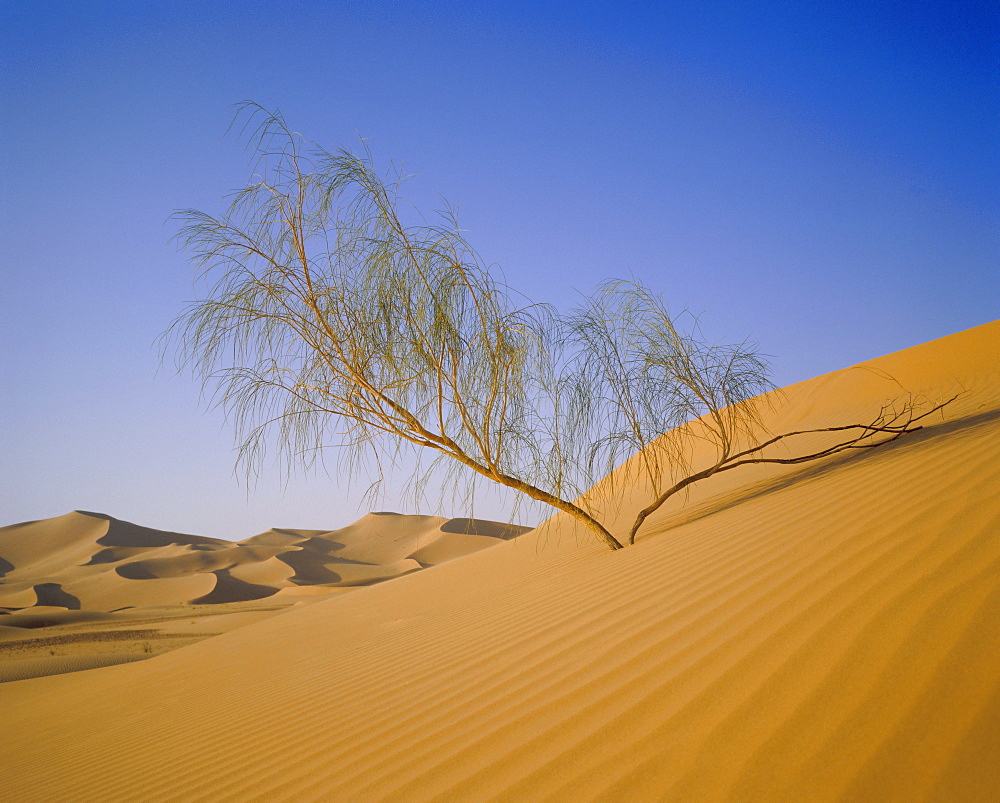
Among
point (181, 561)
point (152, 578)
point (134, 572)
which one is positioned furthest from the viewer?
point (181, 561)

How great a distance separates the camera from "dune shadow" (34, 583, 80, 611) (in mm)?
24812

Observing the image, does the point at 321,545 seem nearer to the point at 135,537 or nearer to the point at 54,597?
the point at 135,537

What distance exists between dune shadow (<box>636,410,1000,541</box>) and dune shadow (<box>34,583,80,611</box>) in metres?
26.3

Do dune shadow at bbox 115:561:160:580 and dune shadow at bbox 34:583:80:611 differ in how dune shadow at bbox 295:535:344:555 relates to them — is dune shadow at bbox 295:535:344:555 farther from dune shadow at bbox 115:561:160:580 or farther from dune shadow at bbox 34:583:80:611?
dune shadow at bbox 34:583:80:611

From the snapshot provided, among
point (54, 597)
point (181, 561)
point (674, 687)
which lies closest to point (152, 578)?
point (181, 561)

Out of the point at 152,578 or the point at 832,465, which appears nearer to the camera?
the point at 832,465

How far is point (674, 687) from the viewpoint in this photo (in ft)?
8.07

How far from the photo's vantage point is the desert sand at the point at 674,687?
6.22ft

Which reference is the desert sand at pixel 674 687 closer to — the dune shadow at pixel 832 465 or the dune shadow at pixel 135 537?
the dune shadow at pixel 832 465

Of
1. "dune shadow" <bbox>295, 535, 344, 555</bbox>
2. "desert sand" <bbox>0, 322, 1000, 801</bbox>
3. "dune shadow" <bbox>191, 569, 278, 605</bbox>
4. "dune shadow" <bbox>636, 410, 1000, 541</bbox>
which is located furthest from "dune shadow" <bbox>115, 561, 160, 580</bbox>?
"dune shadow" <bbox>636, 410, 1000, 541</bbox>

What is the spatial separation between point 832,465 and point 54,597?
29296mm

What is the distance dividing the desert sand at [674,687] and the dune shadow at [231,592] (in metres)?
22.0

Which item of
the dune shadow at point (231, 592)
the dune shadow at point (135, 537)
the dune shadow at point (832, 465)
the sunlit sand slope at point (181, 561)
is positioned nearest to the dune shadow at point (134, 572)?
the sunlit sand slope at point (181, 561)

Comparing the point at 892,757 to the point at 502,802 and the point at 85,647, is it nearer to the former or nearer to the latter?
the point at 502,802
